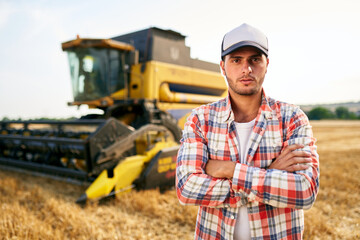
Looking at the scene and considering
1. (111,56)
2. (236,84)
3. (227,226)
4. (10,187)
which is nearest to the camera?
(227,226)

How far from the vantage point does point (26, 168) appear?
5160mm

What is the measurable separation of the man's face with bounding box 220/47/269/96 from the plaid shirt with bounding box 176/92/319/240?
4.1 inches

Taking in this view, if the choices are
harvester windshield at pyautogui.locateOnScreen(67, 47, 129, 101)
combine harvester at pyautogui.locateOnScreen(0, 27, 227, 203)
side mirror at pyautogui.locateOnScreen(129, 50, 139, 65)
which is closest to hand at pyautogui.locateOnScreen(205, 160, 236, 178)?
combine harvester at pyautogui.locateOnScreen(0, 27, 227, 203)

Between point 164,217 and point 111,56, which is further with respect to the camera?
point 111,56

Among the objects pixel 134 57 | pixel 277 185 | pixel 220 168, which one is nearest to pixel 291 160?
pixel 277 185

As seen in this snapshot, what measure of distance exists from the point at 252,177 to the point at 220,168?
182 mm

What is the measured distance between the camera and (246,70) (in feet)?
4.67

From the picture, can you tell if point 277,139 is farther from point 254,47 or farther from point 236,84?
point 254,47

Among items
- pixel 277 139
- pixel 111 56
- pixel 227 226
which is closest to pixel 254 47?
pixel 277 139

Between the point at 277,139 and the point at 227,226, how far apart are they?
0.54 meters

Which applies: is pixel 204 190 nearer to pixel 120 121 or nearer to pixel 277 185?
pixel 277 185

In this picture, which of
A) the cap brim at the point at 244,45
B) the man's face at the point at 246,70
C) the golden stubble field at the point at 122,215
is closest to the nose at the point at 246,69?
the man's face at the point at 246,70

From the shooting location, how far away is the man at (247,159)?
1286mm

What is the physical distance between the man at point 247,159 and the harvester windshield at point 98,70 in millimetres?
4373
